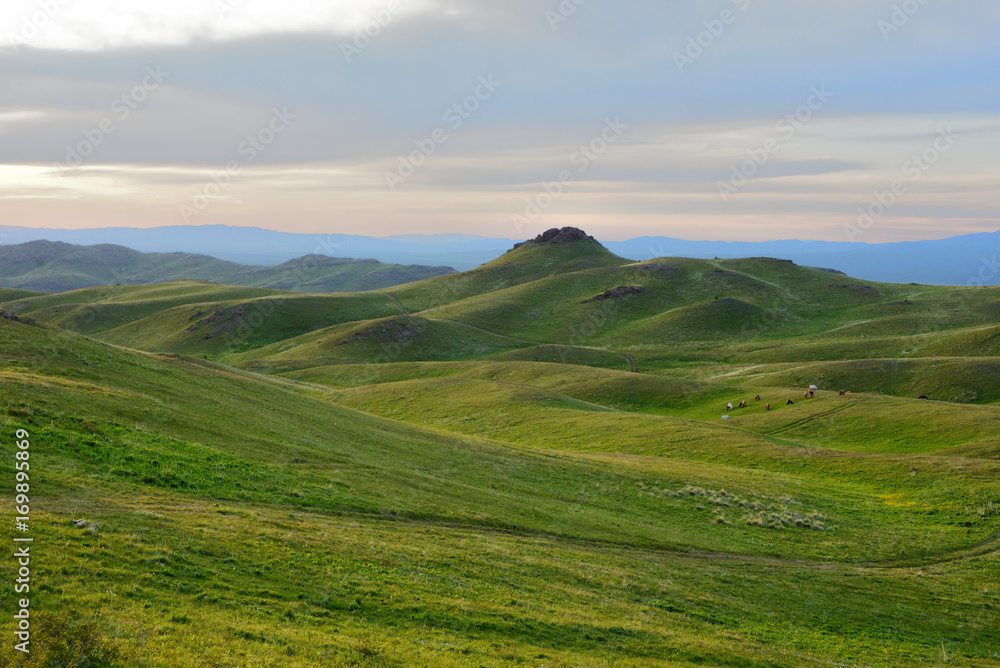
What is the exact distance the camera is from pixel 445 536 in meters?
30.0

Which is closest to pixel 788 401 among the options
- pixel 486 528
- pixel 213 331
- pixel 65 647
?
pixel 486 528

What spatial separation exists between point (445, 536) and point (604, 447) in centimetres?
4291

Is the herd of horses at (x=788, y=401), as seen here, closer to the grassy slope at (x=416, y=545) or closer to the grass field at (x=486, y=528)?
the grass field at (x=486, y=528)

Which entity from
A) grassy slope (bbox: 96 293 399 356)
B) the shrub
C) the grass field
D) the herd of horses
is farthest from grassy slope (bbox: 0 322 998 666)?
grassy slope (bbox: 96 293 399 356)

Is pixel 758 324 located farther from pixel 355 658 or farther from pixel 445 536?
pixel 355 658

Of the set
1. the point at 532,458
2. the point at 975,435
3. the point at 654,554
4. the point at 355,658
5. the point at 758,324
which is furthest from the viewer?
the point at 758,324

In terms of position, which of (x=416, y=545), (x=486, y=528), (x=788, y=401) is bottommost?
(x=486, y=528)

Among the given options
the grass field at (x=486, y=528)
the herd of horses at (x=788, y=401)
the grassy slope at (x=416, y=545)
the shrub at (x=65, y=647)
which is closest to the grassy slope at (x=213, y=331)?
the grass field at (x=486, y=528)

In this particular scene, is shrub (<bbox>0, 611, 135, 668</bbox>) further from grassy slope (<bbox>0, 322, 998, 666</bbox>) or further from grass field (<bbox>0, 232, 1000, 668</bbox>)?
grassy slope (<bbox>0, 322, 998, 666</bbox>)

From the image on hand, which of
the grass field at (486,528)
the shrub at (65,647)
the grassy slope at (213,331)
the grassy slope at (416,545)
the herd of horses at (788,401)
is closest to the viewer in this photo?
the shrub at (65,647)

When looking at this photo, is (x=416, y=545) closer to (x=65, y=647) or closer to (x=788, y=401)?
(x=65, y=647)

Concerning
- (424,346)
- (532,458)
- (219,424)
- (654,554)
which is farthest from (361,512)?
(424,346)

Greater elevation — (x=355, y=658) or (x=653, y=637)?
(x=355, y=658)

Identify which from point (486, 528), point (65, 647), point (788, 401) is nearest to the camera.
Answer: point (65, 647)
